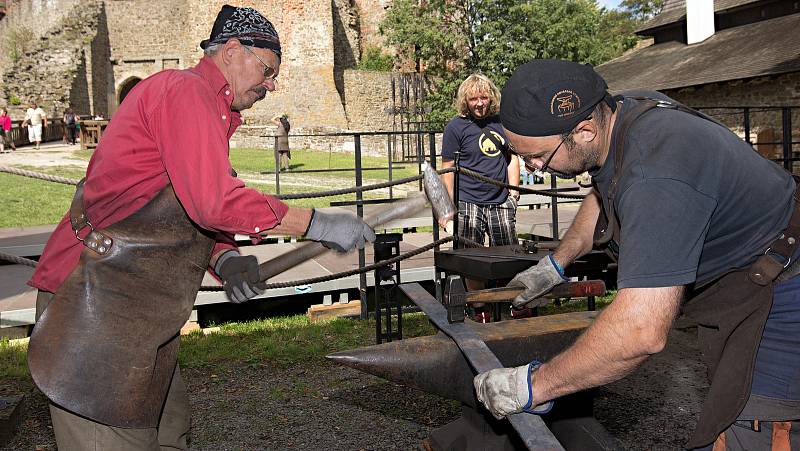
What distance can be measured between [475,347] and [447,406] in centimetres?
201

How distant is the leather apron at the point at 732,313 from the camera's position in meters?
2.02

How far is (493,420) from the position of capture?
9.68 feet

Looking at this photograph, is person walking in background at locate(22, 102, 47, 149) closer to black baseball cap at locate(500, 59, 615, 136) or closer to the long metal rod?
the long metal rod

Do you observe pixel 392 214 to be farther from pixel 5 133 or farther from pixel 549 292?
pixel 5 133

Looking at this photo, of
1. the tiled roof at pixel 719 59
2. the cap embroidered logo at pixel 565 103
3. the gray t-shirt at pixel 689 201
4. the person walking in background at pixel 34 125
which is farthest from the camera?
the person walking in background at pixel 34 125

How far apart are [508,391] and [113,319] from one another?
1221 mm

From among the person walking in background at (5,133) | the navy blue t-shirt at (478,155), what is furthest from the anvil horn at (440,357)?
the person walking in background at (5,133)

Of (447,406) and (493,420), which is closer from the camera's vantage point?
(493,420)

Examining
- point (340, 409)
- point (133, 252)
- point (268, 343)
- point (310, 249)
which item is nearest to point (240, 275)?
point (310, 249)

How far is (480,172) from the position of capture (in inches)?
221

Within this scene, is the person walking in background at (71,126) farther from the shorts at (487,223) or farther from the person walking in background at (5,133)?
the shorts at (487,223)

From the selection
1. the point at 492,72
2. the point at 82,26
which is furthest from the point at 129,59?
the point at 492,72

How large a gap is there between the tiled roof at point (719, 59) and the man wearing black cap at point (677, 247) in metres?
16.3

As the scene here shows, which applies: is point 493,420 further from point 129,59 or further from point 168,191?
point 129,59
